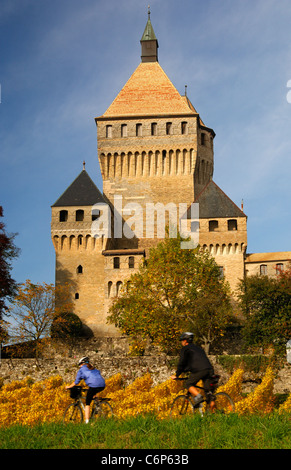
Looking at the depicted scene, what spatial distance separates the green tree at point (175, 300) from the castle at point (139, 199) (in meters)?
4.65

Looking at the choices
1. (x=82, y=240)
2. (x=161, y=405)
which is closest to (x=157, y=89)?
(x=82, y=240)

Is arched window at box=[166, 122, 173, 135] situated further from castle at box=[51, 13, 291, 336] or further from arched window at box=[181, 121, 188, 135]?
arched window at box=[181, 121, 188, 135]

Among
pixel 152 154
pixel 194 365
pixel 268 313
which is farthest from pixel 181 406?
pixel 152 154

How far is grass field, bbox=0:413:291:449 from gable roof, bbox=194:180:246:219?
37784 millimetres

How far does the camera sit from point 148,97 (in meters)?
55.8

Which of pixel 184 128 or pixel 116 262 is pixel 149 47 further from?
pixel 116 262

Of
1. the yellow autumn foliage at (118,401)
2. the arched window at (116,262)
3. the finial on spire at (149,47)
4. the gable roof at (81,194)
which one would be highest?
the finial on spire at (149,47)

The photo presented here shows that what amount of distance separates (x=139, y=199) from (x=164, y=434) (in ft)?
144

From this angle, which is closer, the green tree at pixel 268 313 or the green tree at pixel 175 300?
the green tree at pixel 268 313

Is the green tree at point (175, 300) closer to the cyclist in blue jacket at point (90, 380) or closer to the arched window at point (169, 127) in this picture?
the arched window at point (169, 127)

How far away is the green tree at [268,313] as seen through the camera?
32969 millimetres

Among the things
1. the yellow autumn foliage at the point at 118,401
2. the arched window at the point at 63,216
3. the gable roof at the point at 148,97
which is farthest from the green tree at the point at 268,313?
the gable roof at the point at 148,97

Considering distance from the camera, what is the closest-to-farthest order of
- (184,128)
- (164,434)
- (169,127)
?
1. (164,434)
2. (184,128)
3. (169,127)
